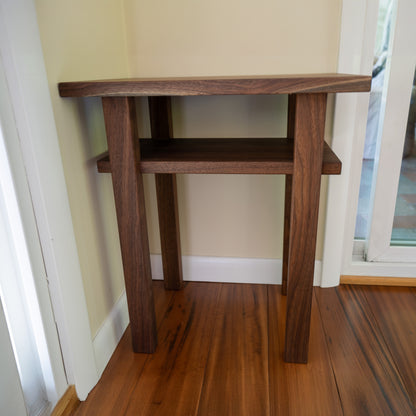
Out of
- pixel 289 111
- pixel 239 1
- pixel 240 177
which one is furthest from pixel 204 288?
pixel 239 1

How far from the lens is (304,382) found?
100 cm

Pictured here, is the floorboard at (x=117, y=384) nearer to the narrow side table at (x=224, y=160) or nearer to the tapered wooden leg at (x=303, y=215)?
the narrow side table at (x=224, y=160)

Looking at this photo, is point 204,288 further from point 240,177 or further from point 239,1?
point 239,1

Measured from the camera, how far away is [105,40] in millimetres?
1105

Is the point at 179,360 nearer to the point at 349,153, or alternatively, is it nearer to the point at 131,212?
the point at 131,212

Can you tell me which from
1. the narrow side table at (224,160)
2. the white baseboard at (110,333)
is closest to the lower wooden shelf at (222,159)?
the narrow side table at (224,160)

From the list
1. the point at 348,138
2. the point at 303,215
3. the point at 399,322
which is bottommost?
the point at 399,322

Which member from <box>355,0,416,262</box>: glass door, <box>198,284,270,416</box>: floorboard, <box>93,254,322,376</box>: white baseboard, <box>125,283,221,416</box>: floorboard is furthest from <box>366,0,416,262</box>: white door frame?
<box>125,283,221,416</box>: floorboard

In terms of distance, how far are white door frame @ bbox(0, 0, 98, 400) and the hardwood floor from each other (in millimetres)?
137

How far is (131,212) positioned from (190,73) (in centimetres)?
55

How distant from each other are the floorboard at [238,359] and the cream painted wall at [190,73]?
20 cm

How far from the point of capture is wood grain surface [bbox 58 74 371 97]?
0.79 metres

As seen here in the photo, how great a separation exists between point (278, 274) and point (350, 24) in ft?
2.88

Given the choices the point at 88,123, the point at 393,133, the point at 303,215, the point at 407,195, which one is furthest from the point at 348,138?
the point at 88,123
